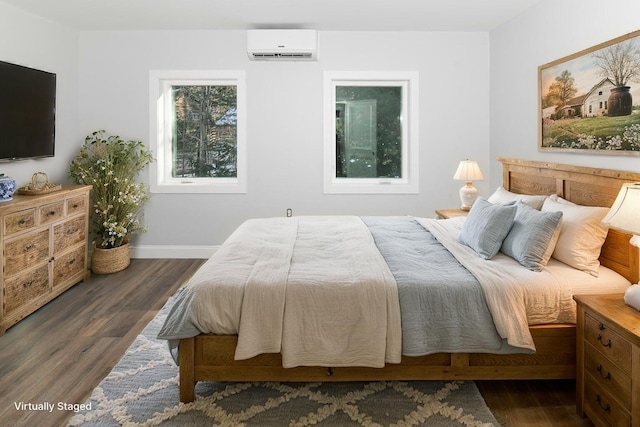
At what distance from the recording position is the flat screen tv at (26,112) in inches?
142

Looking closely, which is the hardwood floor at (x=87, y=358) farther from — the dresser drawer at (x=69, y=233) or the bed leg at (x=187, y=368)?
the bed leg at (x=187, y=368)

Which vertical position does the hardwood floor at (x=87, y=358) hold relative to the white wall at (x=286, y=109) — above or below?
below

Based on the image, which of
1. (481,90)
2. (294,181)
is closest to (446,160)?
(481,90)

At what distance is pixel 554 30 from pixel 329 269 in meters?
2.77

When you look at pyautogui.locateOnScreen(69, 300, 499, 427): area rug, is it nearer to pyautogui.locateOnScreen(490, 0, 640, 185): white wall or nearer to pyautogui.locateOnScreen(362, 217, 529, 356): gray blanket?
pyautogui.locateOnScreen(362, 217, 529, 356): gray blanket

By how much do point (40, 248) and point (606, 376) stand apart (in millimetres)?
3854

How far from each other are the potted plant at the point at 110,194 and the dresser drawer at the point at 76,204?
0.79ft

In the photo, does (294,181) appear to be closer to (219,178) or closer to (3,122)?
(219,178)

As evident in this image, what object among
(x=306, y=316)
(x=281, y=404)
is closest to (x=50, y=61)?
(x=306, y=316)

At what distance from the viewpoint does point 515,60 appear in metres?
4.33

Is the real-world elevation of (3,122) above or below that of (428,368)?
above

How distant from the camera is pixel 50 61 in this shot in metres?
4.44

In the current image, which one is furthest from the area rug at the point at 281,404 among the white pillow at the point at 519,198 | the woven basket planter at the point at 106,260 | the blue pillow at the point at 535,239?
the woven basket planter at the point at 106,260

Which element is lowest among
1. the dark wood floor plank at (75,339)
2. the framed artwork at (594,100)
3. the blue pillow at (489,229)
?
the dark wood floor plank at (75,339)
